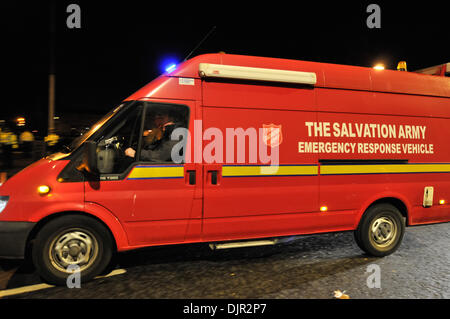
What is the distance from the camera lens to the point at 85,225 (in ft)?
12.2

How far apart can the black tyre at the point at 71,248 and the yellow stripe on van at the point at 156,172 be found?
2.22ft

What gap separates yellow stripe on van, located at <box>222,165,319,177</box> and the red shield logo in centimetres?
30

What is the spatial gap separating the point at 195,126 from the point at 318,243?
9.23 feet

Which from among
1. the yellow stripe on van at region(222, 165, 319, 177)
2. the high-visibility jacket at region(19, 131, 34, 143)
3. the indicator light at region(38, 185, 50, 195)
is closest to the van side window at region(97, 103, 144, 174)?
the indicator light at region(38, 185, 50, 195)

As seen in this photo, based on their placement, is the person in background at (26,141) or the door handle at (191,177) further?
the person in background at (26,141)

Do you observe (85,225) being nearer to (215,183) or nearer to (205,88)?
(215,183)

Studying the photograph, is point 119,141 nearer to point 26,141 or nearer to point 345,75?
point 345,75

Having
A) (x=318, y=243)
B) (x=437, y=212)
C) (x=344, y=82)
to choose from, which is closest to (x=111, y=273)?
(x=318, y=243)

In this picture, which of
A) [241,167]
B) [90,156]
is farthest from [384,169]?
[90,156]

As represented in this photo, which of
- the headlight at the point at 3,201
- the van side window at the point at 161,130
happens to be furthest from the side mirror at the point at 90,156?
the headlight at the point at 3,201

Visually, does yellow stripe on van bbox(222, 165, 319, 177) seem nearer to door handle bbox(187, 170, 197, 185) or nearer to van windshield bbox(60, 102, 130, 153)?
door handle bbox(187, 170, 197, 185)

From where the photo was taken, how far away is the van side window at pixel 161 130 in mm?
3900

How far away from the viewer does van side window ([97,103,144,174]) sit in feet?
12.3

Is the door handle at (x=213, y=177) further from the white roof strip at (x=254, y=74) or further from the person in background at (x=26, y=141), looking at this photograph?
the person in background at (x=26, y=141)
